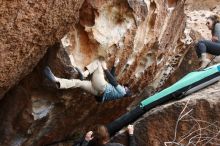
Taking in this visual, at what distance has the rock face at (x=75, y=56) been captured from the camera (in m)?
5.99

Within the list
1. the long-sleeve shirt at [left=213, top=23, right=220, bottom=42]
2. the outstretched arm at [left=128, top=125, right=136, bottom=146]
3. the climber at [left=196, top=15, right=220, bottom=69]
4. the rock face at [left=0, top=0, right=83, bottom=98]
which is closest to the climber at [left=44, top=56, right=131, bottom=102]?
the rock face at [left=0, top=0, right=83, bottom=98]

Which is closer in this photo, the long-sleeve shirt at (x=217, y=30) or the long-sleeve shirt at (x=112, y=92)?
the long-sleeve shirt at (x=112, y=92)

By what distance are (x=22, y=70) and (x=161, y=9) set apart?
2567 millimetres

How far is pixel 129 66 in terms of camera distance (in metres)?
7.71

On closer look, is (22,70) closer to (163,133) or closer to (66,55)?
(66,55)

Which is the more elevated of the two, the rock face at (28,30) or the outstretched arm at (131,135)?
the rock face at (28,30)

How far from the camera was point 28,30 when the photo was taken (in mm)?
5809

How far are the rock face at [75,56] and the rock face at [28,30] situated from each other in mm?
13

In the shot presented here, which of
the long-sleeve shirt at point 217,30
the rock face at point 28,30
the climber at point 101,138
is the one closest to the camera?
the rock face at point 28,30

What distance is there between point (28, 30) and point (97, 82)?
1363mm

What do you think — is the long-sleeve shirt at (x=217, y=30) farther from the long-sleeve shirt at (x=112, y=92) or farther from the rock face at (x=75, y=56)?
the long-sleeve shirt at (x=112, y=92)

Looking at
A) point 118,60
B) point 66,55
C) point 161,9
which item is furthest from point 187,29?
point 66,55

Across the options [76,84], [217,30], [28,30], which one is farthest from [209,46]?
[28,30]

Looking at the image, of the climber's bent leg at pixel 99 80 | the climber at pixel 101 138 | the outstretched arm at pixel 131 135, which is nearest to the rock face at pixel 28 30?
the climber's bent leg at pixel 99 80
